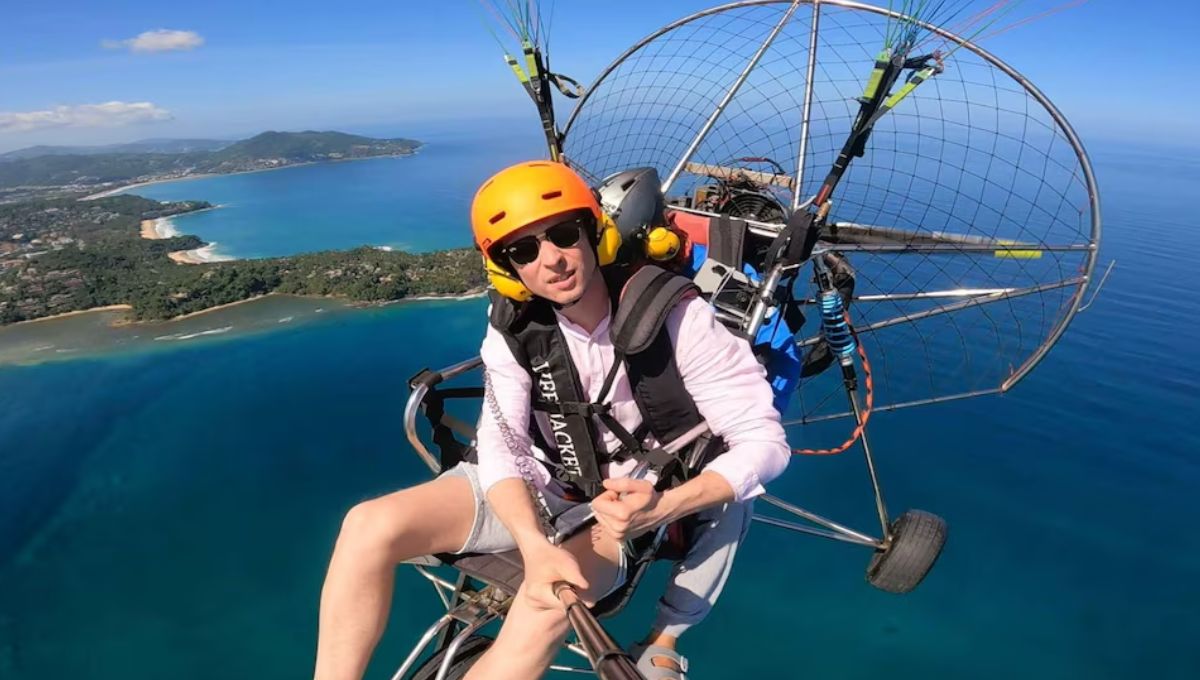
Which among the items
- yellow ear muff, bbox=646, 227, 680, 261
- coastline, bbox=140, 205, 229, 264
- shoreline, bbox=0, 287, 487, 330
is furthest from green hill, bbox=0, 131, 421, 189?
yellow ear muff, bbox=646, 227, 680, 261

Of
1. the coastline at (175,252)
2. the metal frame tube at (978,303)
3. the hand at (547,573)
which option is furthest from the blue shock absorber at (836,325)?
the coastline at (175,252)

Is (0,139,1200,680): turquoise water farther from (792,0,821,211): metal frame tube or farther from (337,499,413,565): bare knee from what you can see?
(337,499,413,565): bare knee

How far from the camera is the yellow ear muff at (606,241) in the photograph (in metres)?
1.86

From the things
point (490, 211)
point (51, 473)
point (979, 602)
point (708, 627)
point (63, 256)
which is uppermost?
point (490, 211)

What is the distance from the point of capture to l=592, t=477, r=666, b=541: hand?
1.49 metres

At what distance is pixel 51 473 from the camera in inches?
769

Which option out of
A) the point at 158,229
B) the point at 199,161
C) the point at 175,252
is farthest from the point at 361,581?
the point at 199,161

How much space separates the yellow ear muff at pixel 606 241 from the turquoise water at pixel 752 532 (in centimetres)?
1542

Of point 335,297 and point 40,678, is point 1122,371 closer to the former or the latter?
point 40,678

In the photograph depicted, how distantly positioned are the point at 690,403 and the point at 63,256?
194 feet

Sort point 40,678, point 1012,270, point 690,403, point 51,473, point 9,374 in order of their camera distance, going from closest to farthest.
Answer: point 690,403 → point 40,678 → point 1012,270 → point 51,473 → point 9,374

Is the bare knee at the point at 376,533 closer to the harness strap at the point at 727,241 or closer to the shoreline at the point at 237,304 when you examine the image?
the harness strap at the point at 727,241

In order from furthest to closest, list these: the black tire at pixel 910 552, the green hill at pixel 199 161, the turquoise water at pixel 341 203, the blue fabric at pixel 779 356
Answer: the green hill at pixel 199 161
the turquoise water at pixel 341 203
the black tire at pixel 910 552
the blue fabric at pixel 779 356

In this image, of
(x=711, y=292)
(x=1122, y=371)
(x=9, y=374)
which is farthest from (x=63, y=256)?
(x=1122, y=371)
